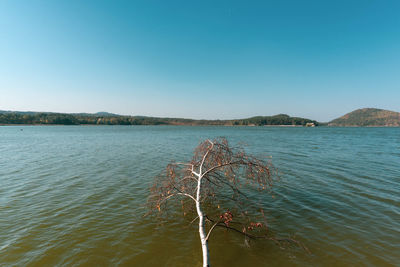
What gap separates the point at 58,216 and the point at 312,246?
1201 cm

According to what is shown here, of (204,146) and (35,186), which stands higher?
(204,146)

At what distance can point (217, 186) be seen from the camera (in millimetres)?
8297

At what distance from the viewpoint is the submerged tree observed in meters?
6.24

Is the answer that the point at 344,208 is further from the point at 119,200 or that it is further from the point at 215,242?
the point at 119,200

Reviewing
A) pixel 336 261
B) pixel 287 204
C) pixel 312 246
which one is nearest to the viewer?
pixel 336 261

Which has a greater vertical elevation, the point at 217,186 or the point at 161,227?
the point at 217,186

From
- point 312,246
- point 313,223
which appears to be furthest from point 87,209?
point 313,223

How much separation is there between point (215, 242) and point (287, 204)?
19.1ft

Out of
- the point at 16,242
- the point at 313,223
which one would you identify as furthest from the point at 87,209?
the point at 313,223

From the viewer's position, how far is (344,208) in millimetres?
10117

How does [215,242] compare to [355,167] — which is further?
[355,167]

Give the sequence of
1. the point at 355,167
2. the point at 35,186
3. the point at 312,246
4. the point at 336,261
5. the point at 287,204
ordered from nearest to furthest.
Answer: the point at 336,261 → the point at 312,246 → the point at 287,204 → the point at 35,186 → the point at 355,167

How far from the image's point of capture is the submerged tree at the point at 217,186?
6238mm

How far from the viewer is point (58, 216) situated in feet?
29.5
